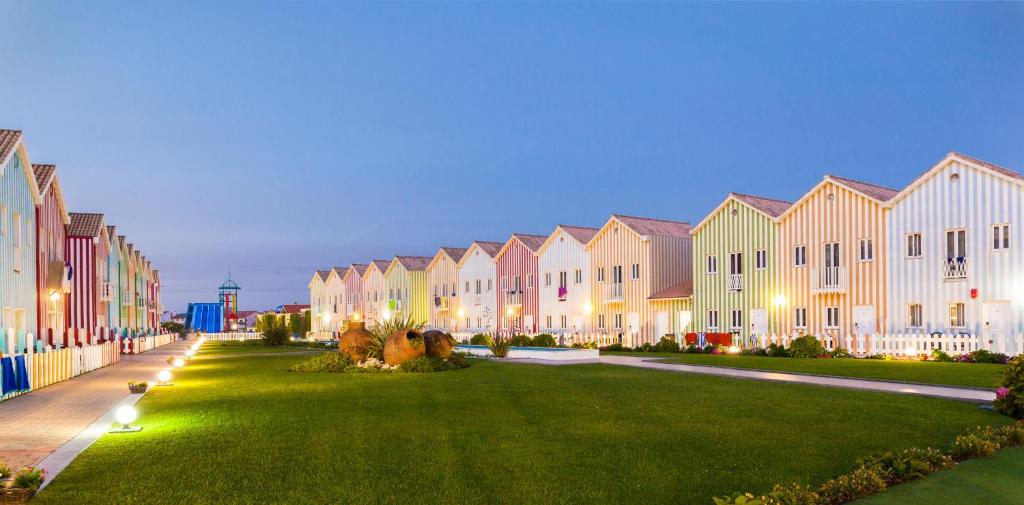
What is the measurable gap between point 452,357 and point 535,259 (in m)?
25.8

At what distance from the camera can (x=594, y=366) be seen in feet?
81.1

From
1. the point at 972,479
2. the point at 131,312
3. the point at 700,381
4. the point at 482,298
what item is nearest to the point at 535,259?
the point at 482,298

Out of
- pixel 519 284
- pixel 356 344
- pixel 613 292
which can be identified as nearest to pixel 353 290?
pixel 519 284

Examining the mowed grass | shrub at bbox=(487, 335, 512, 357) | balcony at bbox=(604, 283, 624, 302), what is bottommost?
shrub at bbox=(487, 335, 512, 357)

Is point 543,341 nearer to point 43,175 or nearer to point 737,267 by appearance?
point 737,267

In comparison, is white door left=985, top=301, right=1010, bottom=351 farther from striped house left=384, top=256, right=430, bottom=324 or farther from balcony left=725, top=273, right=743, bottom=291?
striped house left=384, top=256, right=430, bottom=324

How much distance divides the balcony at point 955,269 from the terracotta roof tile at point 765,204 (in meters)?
8.62

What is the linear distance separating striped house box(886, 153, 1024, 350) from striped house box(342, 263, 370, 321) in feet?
170

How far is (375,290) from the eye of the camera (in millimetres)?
70875

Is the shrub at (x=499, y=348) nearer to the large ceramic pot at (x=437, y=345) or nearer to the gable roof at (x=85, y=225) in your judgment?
the large ceramic pot at (x=437, y=345)

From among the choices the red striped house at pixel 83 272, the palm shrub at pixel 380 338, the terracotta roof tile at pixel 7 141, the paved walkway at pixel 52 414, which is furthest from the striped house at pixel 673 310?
the terracotta roof tile at pixel 7 141

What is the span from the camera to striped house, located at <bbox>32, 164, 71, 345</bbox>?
2609 cm

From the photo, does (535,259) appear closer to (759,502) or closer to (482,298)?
(482,298)

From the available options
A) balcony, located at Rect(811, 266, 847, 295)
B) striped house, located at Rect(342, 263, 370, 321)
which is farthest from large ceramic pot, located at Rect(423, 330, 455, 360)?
striped house, located at Rect(342, 263, 370, 321)
